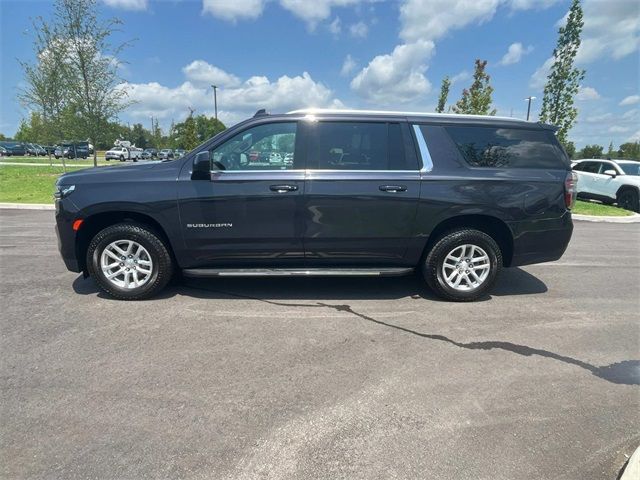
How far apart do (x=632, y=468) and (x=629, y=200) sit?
15541 mm

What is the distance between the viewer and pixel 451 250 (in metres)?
4.60

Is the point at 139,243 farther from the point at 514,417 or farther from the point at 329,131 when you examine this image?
the point at 514,417

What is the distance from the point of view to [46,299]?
4523 millimetres

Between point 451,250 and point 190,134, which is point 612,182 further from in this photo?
point 190,134

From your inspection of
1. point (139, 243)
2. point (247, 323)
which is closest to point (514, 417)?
point (247, 323)

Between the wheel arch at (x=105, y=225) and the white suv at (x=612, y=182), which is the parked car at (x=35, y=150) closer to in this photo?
the white suv at (x=612, y=182)

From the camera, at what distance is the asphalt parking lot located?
2.28 meters

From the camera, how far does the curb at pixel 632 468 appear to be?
6.86 feet

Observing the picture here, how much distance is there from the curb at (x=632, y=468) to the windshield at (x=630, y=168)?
1592 cm

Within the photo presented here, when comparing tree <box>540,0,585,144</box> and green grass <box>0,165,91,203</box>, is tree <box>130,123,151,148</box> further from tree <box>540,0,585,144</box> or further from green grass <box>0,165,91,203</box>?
tree <box>540,0,585,144</box>

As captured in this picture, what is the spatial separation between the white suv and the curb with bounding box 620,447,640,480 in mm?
15133


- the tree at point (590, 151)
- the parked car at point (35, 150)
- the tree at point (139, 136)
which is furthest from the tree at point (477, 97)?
the tree at point (139, 136)

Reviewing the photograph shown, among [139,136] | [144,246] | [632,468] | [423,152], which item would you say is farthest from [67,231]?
[139,136]

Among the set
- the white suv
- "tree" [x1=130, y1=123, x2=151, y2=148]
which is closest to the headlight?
the white suv
